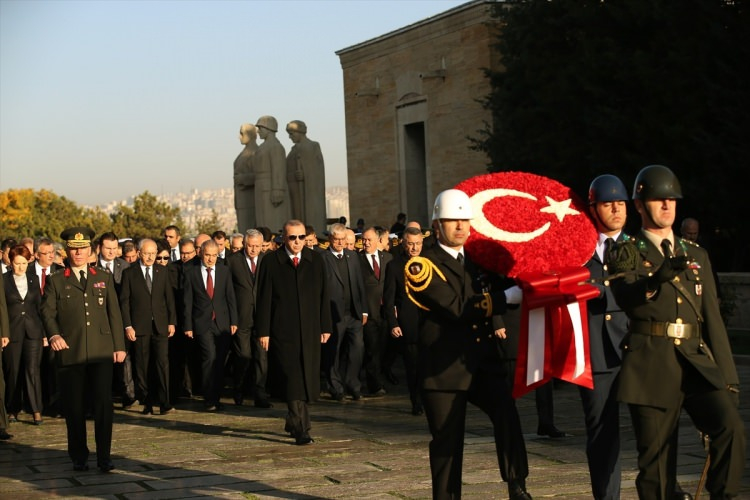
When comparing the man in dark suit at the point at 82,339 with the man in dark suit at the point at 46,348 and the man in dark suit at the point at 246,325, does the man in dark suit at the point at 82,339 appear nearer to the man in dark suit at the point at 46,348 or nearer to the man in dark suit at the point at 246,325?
the man in dark suit at the point at 46,348

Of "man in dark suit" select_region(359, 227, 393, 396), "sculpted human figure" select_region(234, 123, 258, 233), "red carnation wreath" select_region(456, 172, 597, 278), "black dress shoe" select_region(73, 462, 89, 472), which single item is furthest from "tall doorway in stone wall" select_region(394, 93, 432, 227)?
"red carnation wreath" select_region(456, 172, 597, 278)

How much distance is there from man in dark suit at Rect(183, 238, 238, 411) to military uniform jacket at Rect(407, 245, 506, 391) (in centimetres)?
766

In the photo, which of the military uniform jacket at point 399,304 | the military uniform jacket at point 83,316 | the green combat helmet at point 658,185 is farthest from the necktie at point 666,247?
the military uniform jacket at point 399,304

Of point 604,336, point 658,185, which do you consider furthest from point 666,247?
point 604,336

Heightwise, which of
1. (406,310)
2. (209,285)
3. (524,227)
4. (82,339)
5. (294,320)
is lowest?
(82,339)

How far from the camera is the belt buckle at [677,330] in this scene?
657 cm

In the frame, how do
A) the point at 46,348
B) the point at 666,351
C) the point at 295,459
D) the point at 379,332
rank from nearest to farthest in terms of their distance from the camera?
the point at 666,351 < the point at 295,459 < the point at 46,348 < the point at 379,332

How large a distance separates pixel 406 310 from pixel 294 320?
2.14m

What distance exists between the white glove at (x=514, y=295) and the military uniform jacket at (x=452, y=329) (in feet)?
0.66

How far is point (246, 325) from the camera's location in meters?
15.0

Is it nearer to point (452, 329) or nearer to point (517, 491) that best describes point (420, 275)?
point (452, 329)

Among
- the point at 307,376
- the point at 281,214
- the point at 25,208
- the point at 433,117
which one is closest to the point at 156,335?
the point at 307,376

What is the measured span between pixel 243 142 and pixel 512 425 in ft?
67.1

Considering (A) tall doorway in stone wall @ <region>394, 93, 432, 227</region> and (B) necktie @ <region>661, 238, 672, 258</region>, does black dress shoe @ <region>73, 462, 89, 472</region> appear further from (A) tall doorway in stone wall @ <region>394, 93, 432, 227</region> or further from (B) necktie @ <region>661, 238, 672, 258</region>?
(A) tall doorway in stone wall @ <region>394, 93, 432, 227</region>
